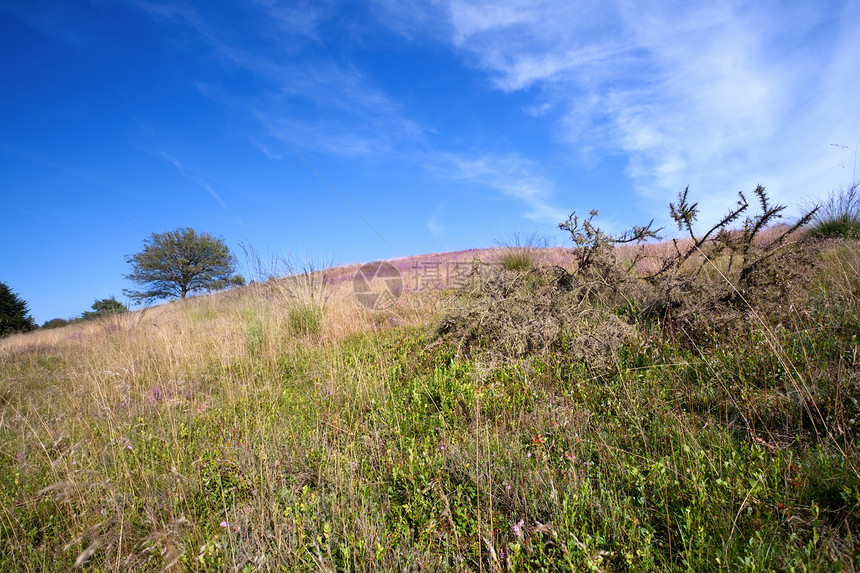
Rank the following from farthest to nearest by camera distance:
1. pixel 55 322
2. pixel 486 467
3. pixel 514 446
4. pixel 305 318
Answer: pixel 55 322 → pixel 305 318 → pixel 514 446 → pixel 486 467

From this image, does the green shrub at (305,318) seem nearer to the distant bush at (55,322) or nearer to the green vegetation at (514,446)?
the green vegetation at (514,446)

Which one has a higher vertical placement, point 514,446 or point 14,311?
point 14,311

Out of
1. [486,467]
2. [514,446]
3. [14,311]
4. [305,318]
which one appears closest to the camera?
[486,467]

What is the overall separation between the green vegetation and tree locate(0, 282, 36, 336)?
2827 cm

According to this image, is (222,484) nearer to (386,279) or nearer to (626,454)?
(626,454)

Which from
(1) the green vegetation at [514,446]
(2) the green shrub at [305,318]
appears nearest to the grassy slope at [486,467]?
(1) the green vegetation at [514,446]

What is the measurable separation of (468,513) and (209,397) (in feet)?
12.1

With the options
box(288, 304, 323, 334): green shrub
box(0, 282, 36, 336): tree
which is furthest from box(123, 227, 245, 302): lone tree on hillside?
box(288, 304, 323, 334): green shrub

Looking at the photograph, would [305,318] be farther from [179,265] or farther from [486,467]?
[179,265]

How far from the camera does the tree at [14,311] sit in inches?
941

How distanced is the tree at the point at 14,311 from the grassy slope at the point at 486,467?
2953 centimetres

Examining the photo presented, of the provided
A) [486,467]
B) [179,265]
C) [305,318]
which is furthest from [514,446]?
[179,265]

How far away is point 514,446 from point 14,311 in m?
37.2

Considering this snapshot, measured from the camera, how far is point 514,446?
8.10ft
